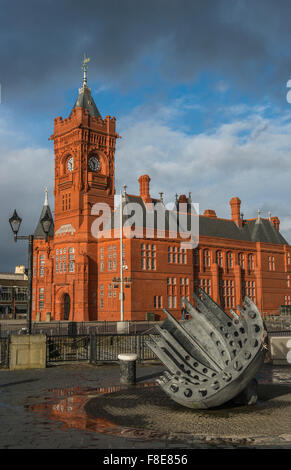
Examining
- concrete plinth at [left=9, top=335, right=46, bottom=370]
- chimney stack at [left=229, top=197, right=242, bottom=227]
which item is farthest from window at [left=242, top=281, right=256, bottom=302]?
concrete plinth at [left=9, top=335, right=46, bottom=370]

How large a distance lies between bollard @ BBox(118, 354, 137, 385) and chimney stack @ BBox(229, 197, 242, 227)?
196ft

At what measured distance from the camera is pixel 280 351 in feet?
65.4

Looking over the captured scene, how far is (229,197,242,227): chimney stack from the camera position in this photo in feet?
235

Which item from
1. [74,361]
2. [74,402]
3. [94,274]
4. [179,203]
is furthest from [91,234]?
[74,402]

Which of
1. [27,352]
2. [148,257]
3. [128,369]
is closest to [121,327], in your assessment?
[27,352]

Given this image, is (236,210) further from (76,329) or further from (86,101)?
(76,329)

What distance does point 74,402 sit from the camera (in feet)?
36.8

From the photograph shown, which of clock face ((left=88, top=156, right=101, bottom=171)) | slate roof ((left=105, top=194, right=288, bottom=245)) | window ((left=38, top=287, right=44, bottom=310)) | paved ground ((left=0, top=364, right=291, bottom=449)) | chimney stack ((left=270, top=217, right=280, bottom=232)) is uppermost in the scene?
clock face ((left=88, top=156, right=101, bottom=171))

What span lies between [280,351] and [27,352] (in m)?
11.1

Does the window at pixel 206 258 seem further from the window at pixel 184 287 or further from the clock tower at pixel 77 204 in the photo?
the clock tower at pixel 77 204

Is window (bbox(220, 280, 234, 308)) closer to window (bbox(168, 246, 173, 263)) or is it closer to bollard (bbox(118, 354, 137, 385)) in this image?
window (bbox(168, 246, 173, 263))

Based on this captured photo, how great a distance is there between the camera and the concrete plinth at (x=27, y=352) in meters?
17.2
